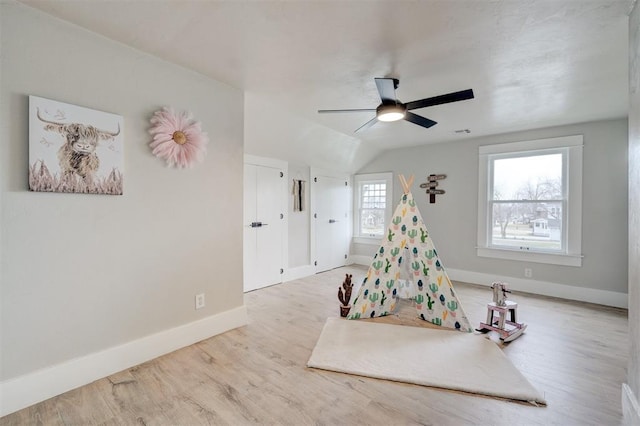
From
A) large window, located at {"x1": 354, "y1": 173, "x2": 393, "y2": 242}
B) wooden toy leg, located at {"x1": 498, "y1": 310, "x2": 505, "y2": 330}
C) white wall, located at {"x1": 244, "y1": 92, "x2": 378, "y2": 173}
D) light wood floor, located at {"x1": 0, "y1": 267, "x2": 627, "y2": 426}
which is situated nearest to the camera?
light wood floor, located at {"x1": 0, "y1": 267, "x2": 627, "y2": 426}

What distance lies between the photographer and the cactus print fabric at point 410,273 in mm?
2930

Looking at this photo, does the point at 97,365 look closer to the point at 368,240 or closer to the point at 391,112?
the point at 391,112

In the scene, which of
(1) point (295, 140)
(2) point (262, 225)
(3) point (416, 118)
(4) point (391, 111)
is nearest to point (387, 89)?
(4) point (391, 111)

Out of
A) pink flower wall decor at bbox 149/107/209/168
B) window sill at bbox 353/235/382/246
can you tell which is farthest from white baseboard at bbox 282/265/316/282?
pink flower wall decor at bbox 149/107/209/168

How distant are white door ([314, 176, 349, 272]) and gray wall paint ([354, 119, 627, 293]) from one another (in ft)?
3.61

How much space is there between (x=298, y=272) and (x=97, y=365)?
10.3ft

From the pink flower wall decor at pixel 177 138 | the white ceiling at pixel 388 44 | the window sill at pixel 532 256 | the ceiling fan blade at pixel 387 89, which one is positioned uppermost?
the white ceiling at pixel 388 44

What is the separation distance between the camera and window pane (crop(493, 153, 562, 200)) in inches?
159

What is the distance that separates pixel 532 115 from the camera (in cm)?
354

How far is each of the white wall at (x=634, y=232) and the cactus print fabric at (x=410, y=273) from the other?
1375 mm

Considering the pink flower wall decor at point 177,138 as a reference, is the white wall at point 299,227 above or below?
below

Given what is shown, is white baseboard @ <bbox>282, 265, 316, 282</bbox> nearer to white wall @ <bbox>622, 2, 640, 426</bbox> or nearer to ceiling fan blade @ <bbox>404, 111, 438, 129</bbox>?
ceiling fan blade @ <bbox>404, 111, 438, 129</bbox>

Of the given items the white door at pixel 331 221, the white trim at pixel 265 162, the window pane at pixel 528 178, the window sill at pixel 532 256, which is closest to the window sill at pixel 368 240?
A: the white door at pixel 331 221

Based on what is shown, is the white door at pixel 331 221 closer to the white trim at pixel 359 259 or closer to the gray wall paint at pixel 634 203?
the white trim at pixel 359 259
